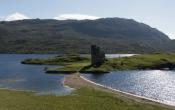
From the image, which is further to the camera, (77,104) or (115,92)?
(115,92)

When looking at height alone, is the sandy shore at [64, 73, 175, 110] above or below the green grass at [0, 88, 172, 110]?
below

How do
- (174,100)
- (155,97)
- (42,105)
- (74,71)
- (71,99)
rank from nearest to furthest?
(42,105) < (71,99) < (174,100) < (155,97) < (74,71)

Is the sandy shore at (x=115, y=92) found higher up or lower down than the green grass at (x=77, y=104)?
lower down

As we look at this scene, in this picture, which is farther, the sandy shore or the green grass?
the sandy shore

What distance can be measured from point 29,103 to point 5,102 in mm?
5510

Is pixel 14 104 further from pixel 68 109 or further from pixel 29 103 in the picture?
pixel 68 109

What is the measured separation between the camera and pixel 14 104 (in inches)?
2904

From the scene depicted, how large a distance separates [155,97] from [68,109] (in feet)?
121

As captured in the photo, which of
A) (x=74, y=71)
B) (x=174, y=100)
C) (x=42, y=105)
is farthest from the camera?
(x=74, y=71)

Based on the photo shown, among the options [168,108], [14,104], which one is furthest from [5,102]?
[168,108]

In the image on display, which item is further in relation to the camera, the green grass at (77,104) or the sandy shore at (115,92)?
the sandy shore at (115,92)

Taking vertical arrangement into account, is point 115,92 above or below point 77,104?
below

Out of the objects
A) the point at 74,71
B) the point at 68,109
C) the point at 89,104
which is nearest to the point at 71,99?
the point at 89,104

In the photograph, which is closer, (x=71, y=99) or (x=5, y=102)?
(x=5, y=102)
